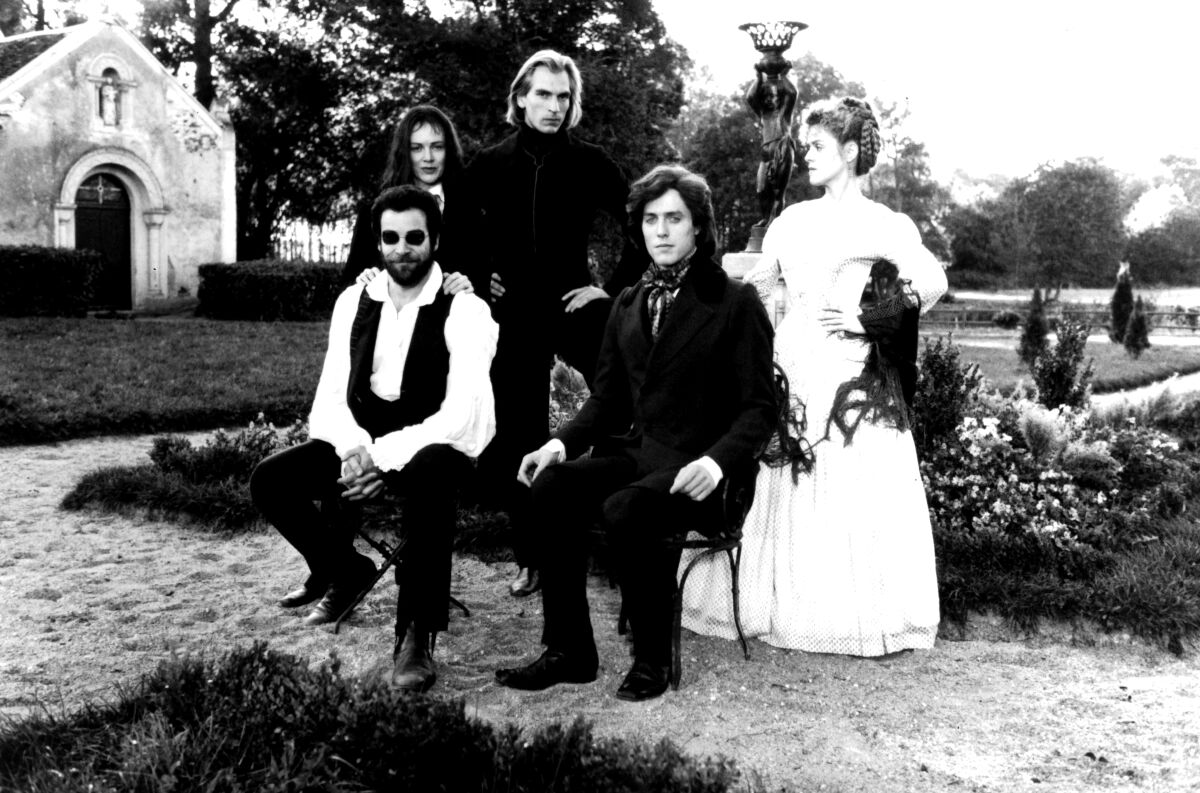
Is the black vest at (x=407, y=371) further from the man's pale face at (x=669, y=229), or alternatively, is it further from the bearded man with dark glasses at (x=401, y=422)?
the man's pale face at (x=669, y=229)

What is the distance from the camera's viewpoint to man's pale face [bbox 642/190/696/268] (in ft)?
13.6

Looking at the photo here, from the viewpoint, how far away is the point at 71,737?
315 cm

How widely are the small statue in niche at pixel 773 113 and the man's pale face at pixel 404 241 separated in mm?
4409

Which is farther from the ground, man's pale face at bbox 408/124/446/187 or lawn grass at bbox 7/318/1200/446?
man's pale face at bbox 408/124/446/187

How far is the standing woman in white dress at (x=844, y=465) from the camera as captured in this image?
449cm

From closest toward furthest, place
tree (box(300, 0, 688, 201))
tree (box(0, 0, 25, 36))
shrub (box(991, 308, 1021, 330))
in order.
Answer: tree (box(300, 0, 688, 201)) → tree (box(0, 0, 25, 36)) → shrub (box(991, 308, 1021, 330))

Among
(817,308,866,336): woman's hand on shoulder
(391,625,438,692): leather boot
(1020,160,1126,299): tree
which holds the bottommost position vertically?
(391,625,438,692): leather boot

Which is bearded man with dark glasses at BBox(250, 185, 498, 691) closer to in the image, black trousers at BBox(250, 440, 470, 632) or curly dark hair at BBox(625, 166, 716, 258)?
black trousers at BBox(250, 440, 470, 632)

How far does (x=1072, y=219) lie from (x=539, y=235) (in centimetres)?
3996

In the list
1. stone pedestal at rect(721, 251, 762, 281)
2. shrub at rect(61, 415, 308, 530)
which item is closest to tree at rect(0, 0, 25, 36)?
shrub at rect(61, 415, 308, 530)

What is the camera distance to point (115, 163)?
22.0 metres

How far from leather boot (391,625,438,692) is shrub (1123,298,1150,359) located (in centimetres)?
1885

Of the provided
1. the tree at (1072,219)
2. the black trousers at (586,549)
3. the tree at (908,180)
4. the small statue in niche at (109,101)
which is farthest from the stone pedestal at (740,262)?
the tree at (908,180)

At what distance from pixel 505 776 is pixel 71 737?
49.4 inches
